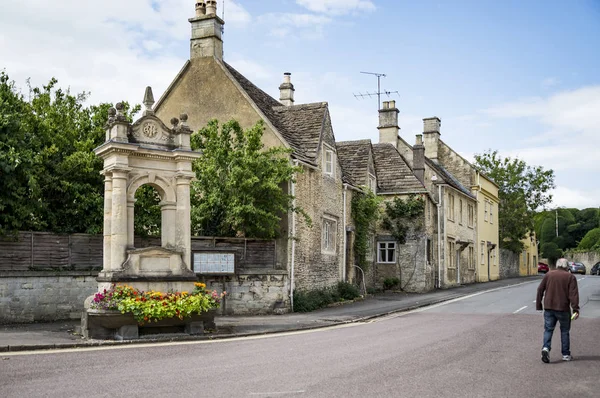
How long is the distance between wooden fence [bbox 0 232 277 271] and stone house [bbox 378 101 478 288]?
1695 centimetres

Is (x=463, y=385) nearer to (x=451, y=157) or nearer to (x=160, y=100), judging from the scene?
(x=160, y=100)

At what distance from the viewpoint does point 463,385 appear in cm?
920

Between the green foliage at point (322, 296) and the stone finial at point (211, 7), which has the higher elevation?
the stone finial at point (211, 7)

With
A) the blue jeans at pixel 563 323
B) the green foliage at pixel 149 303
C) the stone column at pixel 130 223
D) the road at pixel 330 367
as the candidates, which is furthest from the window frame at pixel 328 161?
the blue jeans at pixel 563 323

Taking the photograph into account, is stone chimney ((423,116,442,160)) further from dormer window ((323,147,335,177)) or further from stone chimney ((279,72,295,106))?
dormer window ((323,147,335,177))

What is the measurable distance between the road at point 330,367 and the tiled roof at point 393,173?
18.9m

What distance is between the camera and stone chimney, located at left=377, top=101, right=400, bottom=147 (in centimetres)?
3962

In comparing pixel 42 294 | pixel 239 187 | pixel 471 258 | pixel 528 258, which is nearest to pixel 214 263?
pixel 239 187

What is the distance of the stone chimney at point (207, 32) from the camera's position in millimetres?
25594

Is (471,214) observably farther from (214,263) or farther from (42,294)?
(42,294)

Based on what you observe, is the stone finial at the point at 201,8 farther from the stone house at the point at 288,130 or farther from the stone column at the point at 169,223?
the stone column at the point at 169,223

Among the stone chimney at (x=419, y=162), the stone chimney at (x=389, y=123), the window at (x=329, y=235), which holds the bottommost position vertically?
the window at (x=329, y=235)

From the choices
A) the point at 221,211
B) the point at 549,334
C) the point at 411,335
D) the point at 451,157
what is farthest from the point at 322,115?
the point at 451,157

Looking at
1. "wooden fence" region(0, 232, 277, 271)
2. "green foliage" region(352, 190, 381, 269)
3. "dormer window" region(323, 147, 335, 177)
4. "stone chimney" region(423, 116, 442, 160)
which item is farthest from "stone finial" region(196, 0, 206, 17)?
"stone chimney" region(423, 116, 442, 160)
